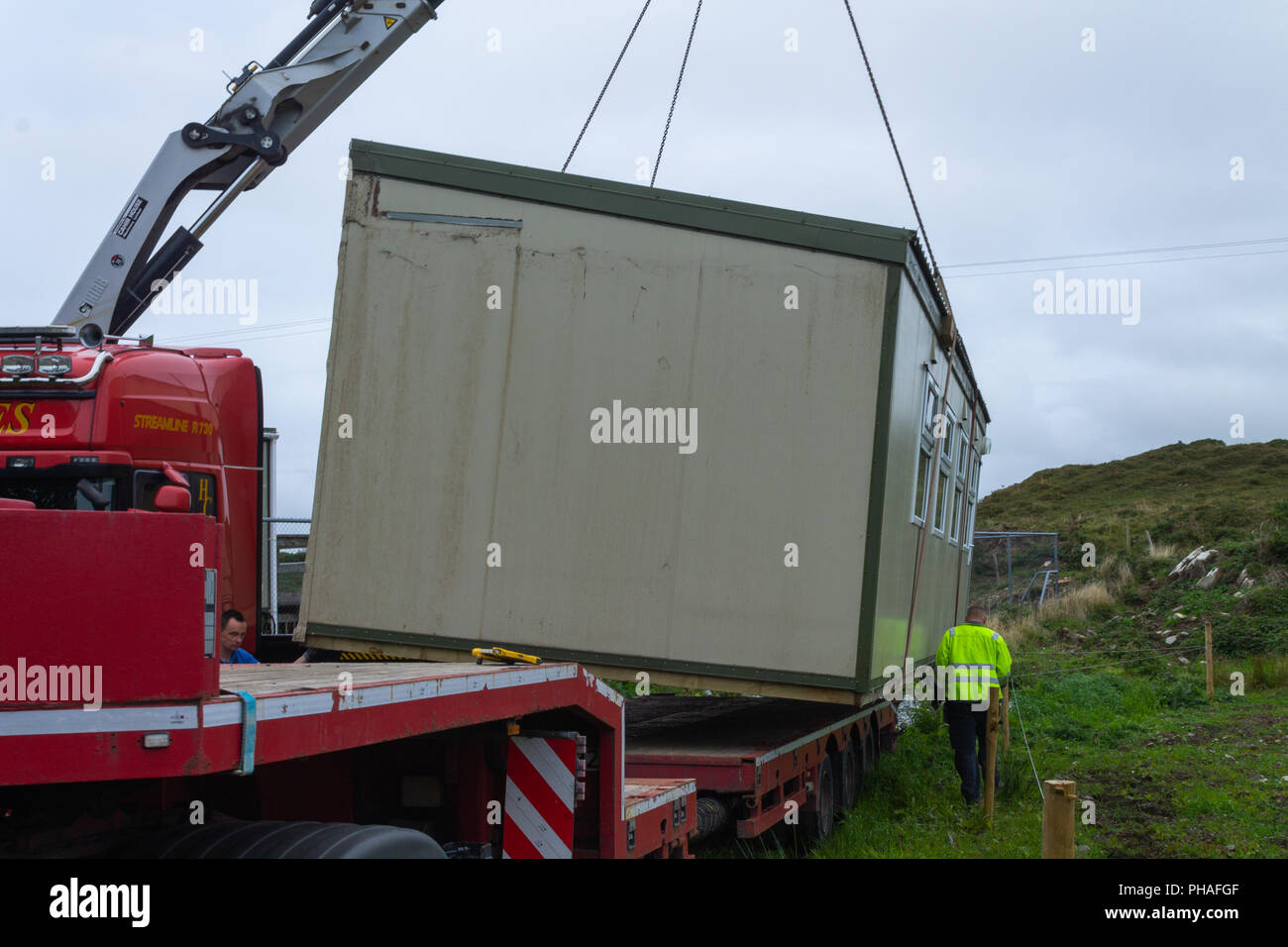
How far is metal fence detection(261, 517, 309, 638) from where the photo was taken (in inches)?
346

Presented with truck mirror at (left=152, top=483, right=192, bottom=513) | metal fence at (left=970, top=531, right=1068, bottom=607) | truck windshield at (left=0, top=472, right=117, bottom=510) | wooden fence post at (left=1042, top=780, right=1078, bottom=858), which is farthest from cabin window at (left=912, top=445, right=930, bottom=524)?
metal fence at (left=970, top=531, right=1068, bottom=607)

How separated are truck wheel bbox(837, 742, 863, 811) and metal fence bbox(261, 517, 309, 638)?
13.6 ft

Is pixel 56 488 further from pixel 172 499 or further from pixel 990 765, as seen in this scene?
pixel 990 765

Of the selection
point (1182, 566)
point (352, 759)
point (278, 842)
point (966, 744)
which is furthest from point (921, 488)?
point (1182, 566)

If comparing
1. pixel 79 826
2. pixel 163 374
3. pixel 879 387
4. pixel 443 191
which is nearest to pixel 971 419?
pixel 879 387

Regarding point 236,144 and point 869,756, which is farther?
point 869,756

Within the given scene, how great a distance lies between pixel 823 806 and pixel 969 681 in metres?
1.79

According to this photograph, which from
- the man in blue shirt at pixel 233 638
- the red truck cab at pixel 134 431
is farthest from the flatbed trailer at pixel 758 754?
the red truck cab at pixel 134 431

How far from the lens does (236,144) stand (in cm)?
1042

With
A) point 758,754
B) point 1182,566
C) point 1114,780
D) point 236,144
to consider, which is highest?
point 236,144

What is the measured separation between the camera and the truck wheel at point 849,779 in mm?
9531

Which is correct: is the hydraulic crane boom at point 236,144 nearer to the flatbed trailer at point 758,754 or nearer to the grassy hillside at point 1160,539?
the flatbed trailer at point 758,754

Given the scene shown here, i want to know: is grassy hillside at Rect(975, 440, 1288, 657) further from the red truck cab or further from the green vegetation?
the red truck cab
